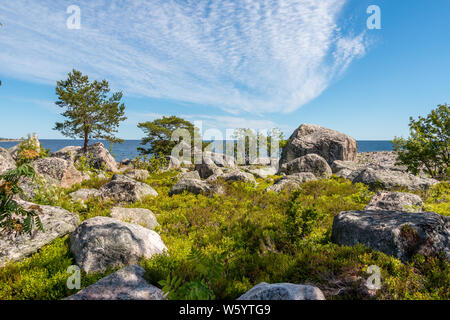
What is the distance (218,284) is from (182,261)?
1138mm

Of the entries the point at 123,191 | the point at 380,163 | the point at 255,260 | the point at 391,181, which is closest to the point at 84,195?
the point at 123,191

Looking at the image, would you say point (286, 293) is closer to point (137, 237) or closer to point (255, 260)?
point (255, 260)

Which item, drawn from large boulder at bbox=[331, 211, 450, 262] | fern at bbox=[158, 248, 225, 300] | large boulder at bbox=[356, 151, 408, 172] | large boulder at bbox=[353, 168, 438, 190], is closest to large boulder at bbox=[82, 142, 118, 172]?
large boulder at bbox=[353, 168, 438, 190]

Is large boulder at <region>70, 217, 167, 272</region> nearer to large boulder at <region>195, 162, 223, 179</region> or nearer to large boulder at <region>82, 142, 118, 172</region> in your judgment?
large boulder at <region>195, 162, 223, 179</region>

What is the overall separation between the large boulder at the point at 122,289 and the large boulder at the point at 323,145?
24.0 m

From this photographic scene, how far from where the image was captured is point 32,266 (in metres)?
4.80

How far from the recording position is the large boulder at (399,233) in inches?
187

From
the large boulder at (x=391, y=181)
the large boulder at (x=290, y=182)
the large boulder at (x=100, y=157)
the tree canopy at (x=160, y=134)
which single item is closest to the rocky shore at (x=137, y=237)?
the large boulder at (x=391, y=181)

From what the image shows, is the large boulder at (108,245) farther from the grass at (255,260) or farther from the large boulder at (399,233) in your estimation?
the large boulder at (399,233)

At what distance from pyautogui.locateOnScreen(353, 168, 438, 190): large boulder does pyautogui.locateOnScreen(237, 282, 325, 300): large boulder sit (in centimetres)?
1165

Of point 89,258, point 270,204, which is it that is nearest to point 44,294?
point 89,258

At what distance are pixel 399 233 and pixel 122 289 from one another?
5.74 meters

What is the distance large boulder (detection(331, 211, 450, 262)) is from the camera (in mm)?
4754

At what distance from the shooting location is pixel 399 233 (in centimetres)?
493
